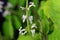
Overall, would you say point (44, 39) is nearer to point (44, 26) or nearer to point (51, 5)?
point (44, 26)

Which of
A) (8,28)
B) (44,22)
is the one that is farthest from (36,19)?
(8,28)

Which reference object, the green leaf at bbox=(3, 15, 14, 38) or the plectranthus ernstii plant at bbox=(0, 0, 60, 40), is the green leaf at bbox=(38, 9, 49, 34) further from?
the green leaf at bbox=(3, 15, 14, 38)

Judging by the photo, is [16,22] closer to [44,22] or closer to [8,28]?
[8,28]

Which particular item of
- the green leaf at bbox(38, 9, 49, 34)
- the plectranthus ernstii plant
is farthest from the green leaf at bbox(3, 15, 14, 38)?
the green leaf at bbox(38, 9, 49, 34)

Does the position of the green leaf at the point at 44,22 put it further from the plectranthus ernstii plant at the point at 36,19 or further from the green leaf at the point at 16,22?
the green leaf at the point at 16,22

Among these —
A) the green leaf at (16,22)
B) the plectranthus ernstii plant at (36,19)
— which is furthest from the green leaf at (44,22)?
the green leaf at (16,22)

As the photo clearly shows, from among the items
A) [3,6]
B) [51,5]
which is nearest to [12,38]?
[3,6]

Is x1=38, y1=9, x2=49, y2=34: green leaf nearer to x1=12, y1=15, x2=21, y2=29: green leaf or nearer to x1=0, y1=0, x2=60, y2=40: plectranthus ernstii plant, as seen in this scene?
x1=0, y1=0, x2=60, y2=40: plectranthus ernstii plant
